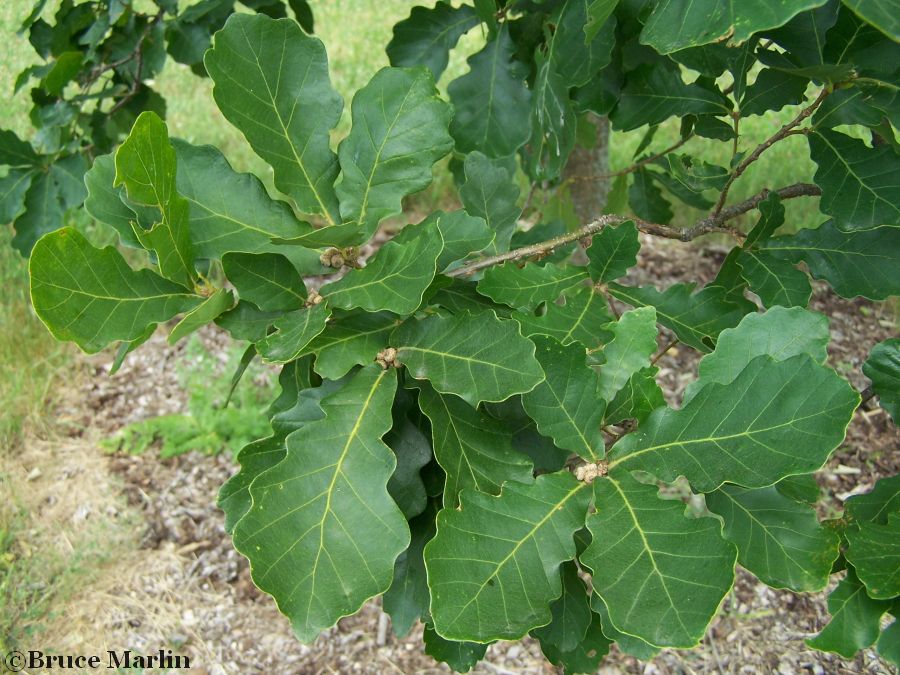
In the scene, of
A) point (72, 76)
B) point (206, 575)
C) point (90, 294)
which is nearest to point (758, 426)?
point (90, 294)

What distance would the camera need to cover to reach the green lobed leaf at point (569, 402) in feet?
2.82

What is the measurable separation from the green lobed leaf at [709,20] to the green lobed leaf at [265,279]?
1.50 feet

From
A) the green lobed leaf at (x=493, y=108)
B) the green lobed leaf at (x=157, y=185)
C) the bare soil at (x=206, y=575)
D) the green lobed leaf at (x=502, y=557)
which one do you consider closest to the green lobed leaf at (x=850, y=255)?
the green lobed leaf at (x=493, y=108)

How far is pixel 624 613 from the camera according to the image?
72 centimetres

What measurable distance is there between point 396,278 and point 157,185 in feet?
0.84

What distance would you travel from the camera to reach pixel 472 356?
2.75ft

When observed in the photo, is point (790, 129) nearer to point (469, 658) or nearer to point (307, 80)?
point (307, 80)

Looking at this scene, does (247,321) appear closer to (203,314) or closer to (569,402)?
(203,314)

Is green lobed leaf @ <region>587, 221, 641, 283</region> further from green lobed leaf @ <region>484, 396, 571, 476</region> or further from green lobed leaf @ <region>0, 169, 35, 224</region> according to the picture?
green lobed leaf @ <region>0, 169, 35, 224</region>

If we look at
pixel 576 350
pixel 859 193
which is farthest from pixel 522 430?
pixel 859 193

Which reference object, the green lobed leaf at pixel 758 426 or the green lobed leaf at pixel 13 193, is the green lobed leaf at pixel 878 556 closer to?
the green lobed leaf at pixel 758 426

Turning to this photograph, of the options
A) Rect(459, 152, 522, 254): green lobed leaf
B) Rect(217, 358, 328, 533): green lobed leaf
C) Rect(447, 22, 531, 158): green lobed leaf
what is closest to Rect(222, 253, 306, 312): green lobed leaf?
Rect(217, 358, 328, 533): green lobed leaf

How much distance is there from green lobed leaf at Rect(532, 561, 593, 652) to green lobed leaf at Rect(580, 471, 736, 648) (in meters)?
0.30

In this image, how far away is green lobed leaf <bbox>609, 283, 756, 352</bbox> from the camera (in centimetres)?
102
